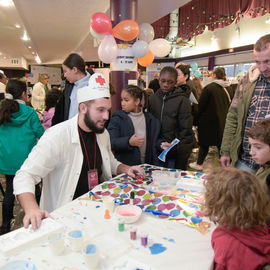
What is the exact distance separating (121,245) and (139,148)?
1.52 m

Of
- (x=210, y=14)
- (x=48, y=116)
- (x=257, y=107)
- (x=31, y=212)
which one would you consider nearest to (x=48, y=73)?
(x=210, y=14)

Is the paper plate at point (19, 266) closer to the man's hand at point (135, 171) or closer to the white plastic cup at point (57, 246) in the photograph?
the white plastic cup at point (57, 246)

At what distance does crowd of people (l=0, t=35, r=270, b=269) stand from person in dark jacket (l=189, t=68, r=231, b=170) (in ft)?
2.71

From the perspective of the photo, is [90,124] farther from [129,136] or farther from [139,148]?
[139,148]

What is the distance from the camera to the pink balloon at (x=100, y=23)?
376 cm

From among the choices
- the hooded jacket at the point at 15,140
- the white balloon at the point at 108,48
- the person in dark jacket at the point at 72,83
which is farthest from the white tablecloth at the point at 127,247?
the white balloon at the point at 108,48

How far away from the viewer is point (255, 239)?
3.42 feet

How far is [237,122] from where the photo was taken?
228cm

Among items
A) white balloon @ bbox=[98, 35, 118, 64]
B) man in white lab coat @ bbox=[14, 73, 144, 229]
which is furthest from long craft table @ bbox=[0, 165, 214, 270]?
white balloon @ bbox=[98, 35, 118, 64]

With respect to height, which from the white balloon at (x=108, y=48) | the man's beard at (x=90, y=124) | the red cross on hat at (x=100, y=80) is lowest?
the man's beard at (x=90, y=124)

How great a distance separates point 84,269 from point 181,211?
68 centimetres

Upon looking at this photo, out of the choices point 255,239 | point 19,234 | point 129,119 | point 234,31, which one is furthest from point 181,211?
point 234,31

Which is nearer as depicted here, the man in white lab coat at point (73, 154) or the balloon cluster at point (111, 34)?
the man in white lab coat at point (73, 154)

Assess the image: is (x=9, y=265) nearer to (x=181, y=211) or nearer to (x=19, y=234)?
(x=19, y=234)
